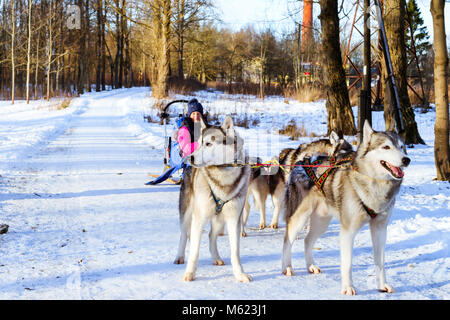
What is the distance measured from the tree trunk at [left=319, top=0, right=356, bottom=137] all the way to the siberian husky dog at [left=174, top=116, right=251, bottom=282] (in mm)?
8272

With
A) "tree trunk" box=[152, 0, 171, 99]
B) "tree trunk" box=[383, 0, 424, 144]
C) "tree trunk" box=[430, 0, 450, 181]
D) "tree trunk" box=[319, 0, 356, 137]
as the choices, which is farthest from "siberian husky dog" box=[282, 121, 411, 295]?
"tree trunk" box=[152, 0, 171, 99]

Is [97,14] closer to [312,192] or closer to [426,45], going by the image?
[426,45]

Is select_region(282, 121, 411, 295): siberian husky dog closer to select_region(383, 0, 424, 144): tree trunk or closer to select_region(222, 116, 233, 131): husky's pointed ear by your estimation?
select_region(222, 116, 233, 131): husky's pointed ear

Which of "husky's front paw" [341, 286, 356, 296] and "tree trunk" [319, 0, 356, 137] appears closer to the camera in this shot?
"husky's front paw" [341, 286, 356, 296]

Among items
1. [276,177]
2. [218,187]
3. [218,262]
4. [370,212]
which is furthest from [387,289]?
[276,177]

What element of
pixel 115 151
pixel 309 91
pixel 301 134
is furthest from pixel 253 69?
pixel 115 151

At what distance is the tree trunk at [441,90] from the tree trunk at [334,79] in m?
3.58

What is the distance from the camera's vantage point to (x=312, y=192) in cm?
409

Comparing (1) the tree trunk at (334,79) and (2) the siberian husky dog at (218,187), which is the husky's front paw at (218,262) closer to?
(2) the siberian husky dog at (218,187)

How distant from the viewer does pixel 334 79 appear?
11.6 metres

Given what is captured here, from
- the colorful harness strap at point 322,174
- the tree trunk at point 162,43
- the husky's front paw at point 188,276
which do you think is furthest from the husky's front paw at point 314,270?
the tree trunk at point 162,43

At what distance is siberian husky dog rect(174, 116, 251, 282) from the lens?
147 inches

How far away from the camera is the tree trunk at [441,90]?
7716 mm

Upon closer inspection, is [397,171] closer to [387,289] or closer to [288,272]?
→ [387,289]
